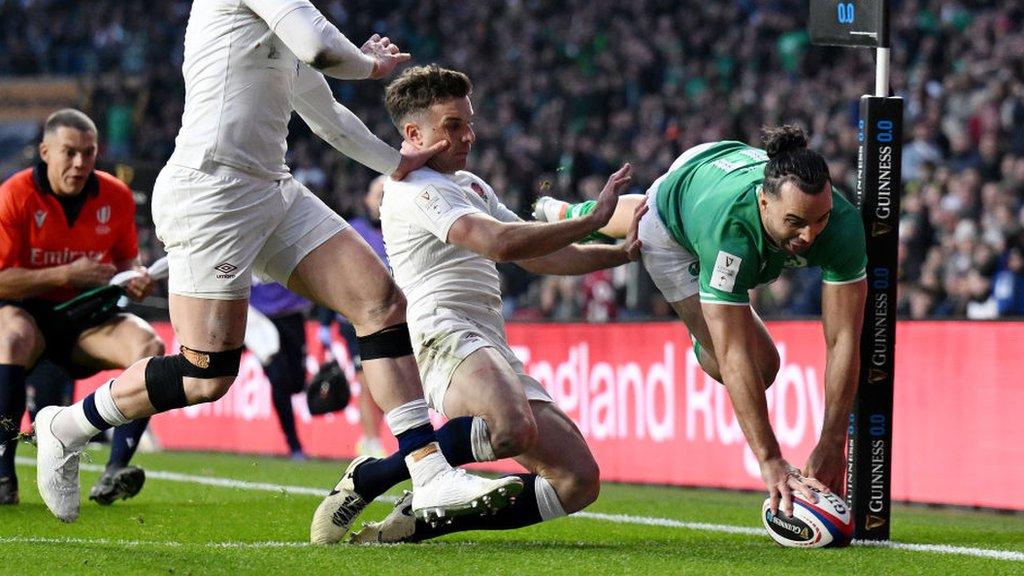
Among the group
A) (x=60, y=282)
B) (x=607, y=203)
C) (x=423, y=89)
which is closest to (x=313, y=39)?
(x=423, y=89)

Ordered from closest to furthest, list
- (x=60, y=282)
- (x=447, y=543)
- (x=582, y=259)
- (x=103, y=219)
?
(x=447, y=543)
(x=582, y=259)
(x=60, y=282)
(x=103, y=219)

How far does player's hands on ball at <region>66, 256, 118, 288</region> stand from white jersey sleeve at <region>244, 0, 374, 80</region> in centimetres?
272

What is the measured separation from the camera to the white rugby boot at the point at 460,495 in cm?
553

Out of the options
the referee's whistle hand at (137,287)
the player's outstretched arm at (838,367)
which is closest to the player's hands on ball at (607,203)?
the player's outstretched arm at (838,367)

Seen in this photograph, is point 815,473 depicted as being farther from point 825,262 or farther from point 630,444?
point 630,444

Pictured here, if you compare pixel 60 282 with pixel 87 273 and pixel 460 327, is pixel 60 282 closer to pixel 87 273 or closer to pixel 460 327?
pixel 87 273

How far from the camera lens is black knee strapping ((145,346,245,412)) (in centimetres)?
625

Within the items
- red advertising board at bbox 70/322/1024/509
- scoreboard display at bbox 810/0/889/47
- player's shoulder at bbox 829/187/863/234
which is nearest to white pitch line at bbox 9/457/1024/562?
player's shoulder at bbox 829/187/863/234

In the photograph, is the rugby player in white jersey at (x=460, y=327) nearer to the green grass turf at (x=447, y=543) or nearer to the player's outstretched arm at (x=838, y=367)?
the green grass turf at (x=447, y=543)

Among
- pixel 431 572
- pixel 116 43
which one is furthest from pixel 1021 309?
pixel 116 43

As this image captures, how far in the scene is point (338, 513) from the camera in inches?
239

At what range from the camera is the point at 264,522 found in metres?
7.55

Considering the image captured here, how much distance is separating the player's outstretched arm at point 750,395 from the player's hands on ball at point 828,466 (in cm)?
27

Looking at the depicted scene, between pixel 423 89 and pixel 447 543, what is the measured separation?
1.72m
